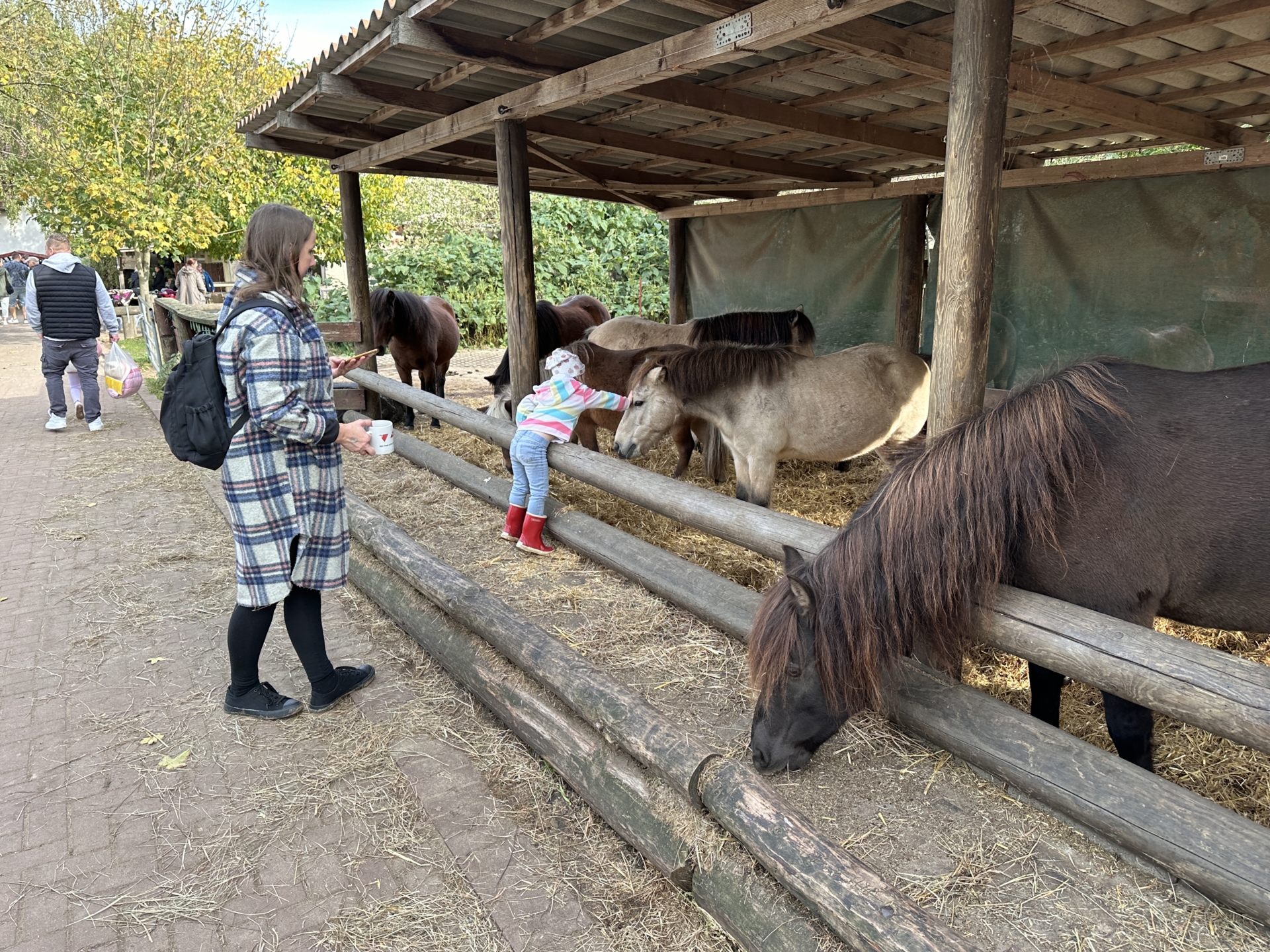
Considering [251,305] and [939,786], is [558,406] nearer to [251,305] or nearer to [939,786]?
[251,305]

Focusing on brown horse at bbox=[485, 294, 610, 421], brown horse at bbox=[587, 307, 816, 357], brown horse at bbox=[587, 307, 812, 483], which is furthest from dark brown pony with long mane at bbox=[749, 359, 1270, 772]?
brown horse at bbox=[587, 307, 816, 357]

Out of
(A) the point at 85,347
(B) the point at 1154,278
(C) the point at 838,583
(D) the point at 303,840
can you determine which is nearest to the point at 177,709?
(D) the point at 303,840

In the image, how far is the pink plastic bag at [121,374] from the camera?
480cm

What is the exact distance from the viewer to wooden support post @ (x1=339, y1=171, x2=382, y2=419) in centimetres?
777

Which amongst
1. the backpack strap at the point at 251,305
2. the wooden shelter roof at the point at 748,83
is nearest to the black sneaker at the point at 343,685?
the backpack strap at the point at 251,305

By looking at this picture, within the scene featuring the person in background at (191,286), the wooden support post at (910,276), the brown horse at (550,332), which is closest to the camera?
the brown horse at (550,332)

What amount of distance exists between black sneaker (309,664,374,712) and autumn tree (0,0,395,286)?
45.2 ft

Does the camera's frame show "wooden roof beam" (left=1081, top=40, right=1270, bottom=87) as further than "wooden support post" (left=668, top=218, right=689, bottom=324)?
No

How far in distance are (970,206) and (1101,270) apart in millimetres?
4900

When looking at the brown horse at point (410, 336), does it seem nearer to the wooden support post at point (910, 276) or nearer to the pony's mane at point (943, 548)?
the wooden support post at point (910, 276)

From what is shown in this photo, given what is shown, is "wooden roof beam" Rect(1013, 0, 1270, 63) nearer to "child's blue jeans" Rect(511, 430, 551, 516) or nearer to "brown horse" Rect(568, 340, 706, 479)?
"brown horse" Rect(568, 340, 706, 479)

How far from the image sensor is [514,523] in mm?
4785

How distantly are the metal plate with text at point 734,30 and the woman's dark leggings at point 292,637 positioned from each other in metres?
2.80

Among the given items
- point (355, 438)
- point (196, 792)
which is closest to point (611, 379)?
point (355, 438)
